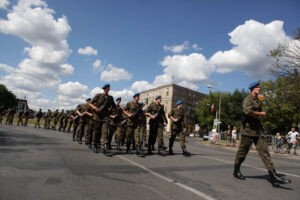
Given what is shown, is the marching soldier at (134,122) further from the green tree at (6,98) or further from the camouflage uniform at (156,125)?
the green tree at (6,98)

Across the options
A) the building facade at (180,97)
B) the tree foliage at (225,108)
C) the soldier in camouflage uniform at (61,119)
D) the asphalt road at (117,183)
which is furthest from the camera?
the building facade at (180,97)

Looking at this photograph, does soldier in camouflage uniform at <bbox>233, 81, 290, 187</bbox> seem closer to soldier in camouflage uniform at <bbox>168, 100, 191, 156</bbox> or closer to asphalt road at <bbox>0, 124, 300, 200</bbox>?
asphalt road at <bbox>0, 124, 300, 200</bbox>

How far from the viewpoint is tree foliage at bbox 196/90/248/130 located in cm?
5659

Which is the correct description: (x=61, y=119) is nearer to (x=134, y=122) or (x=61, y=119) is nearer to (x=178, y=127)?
(x=134, y=122)

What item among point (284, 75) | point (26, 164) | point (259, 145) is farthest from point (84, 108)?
point (284, 75)

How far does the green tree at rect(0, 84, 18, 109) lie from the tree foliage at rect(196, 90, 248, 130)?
220 ft

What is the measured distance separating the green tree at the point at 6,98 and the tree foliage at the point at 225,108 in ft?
220

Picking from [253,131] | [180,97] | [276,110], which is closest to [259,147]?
[253,131]

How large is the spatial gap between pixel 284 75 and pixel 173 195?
19905mm

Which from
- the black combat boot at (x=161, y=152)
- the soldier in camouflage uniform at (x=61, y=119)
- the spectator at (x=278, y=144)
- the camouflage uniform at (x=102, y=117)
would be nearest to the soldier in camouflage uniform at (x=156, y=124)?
the black combat boot at (x=161, y=152)

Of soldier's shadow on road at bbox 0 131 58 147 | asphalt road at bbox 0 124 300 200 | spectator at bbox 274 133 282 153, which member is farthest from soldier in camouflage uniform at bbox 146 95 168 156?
spectator at bbox 274 133 282 153

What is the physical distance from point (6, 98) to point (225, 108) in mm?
75193

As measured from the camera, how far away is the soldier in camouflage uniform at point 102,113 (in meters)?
6.48

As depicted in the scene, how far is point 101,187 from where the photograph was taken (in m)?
3.30
